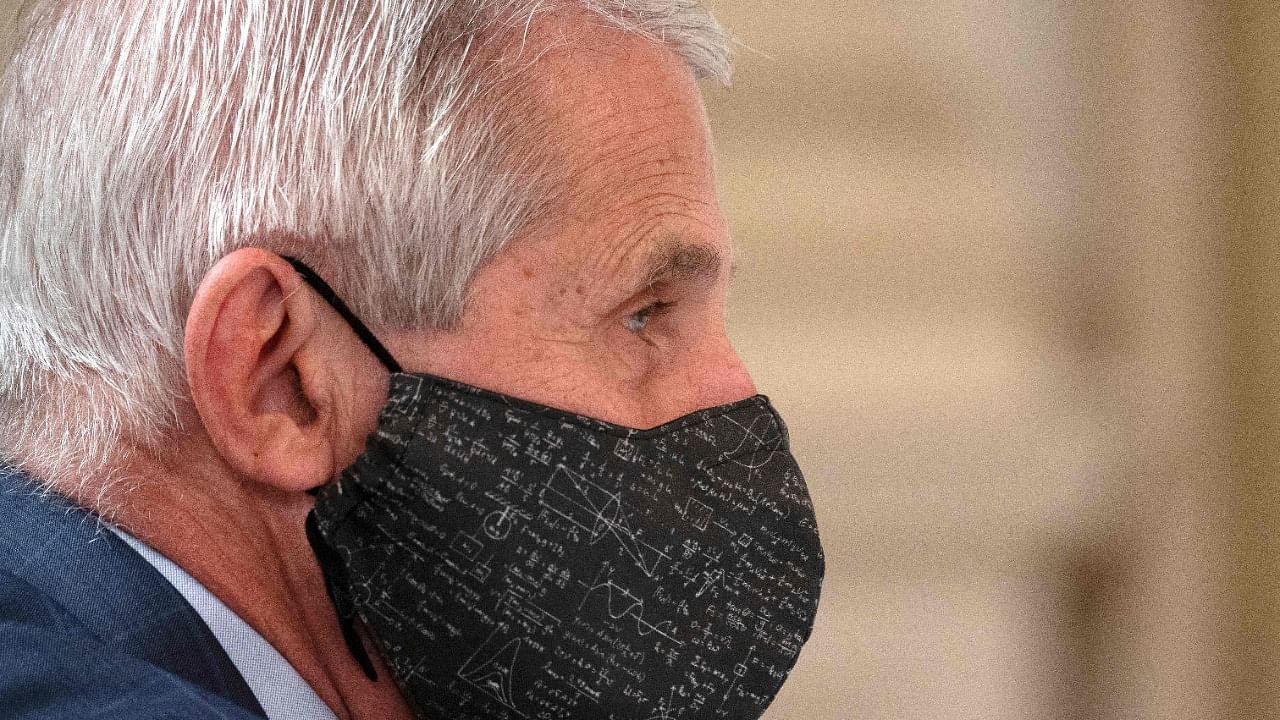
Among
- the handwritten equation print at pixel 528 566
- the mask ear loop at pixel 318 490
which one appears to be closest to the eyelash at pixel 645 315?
the handwritten equation print at pixel 528 566

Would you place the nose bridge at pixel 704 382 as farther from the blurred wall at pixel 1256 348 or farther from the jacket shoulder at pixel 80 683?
the blurred wall at pixel 1256 348

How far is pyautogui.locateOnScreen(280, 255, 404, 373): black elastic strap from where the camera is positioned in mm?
1060

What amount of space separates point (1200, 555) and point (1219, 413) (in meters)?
→ 0.32

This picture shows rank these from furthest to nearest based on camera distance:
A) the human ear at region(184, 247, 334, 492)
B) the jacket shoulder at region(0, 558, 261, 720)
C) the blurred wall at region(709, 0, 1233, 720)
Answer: the blurred wall at region(709, 0, 1233, 720)
the human ear at region(184, 247, 334, 492)
the jacket shoulder at region(0, 558, 261, 720)

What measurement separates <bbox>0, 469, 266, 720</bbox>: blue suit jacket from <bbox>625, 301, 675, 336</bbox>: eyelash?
1.66 feet

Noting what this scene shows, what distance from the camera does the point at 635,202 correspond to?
3.77ft

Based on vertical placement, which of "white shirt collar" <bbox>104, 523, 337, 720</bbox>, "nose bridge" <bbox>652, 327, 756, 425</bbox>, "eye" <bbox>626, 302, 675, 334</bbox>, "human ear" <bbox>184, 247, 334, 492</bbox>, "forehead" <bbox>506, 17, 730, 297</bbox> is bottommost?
"white shirt collar" <bbox>104, 523, 337, 720</bbox>

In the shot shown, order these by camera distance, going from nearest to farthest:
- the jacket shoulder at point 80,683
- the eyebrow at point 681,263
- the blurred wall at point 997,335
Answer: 1. the jacket shoulder at point 80,683
2. the eyebrow at point 681,263
3. the blurred wall at point 997,335

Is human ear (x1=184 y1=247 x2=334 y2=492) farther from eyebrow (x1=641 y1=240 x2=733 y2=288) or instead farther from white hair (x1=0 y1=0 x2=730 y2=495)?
eyebrow (x1=641 y1=240 x2=733 y2=288)

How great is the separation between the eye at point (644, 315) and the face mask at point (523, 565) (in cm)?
13

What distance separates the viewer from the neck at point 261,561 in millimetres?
1069

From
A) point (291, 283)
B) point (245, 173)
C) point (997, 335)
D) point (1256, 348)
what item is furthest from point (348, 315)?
point (1256, 348)

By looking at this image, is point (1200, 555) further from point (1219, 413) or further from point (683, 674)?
point (683, 674)

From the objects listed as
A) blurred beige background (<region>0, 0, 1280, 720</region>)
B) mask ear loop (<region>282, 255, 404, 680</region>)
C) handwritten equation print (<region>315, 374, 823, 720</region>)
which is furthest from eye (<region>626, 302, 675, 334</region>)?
blurred beige background (<region>0, 0, 1280, 720</region>)
